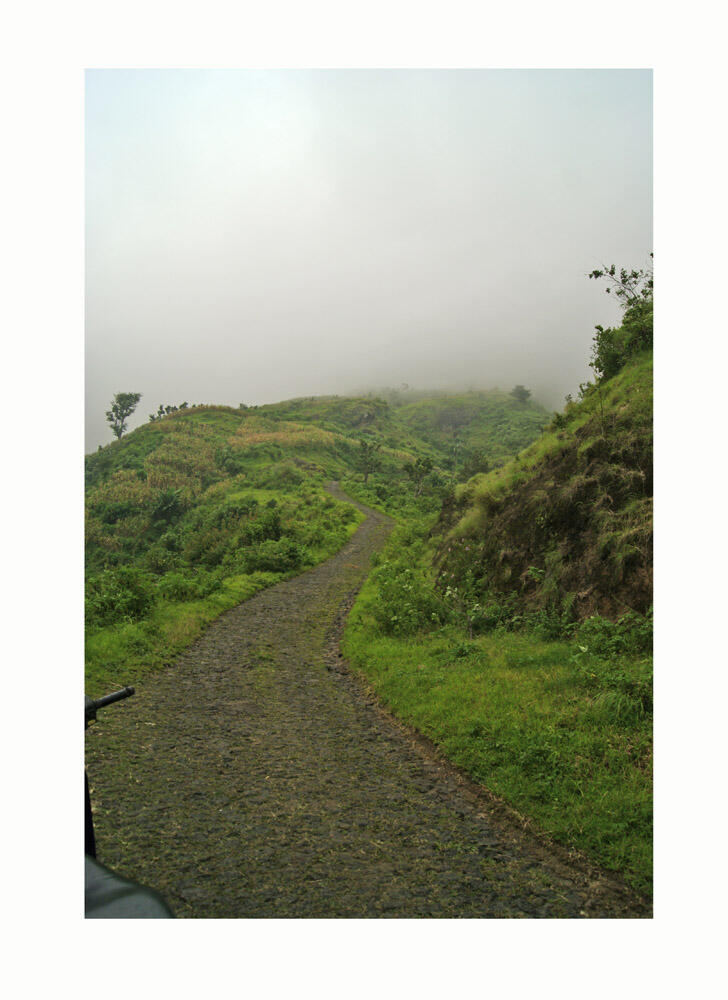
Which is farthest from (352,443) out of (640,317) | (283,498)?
(640,317)

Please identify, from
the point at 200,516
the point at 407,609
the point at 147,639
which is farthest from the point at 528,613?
the point at 200,516

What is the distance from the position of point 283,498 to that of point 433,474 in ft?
69.0

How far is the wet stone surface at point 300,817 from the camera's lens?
405cm

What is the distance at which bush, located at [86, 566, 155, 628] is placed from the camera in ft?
37.4

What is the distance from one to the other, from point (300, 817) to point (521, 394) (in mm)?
135396

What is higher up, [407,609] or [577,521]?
[577,521]

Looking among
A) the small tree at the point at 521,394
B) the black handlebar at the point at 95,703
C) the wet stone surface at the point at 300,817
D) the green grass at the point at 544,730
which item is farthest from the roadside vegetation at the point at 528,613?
the small tree at the point at 521,394

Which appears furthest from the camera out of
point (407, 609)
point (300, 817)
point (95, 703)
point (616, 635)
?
point (407, 609)

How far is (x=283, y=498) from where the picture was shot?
35.1 meters

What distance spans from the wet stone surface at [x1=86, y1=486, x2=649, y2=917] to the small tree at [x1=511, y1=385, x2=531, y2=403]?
12854 centimetres

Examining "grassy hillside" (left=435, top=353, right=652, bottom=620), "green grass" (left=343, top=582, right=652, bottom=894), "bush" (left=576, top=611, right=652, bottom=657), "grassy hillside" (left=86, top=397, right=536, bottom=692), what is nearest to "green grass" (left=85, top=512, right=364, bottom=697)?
"grassy hillside" (left=86, top=397, right=536, bottom=692)

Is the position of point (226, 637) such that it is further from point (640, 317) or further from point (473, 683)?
point (640, 317)

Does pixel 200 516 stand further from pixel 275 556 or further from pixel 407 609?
pixel 407 609

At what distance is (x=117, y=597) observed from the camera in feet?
38.5
